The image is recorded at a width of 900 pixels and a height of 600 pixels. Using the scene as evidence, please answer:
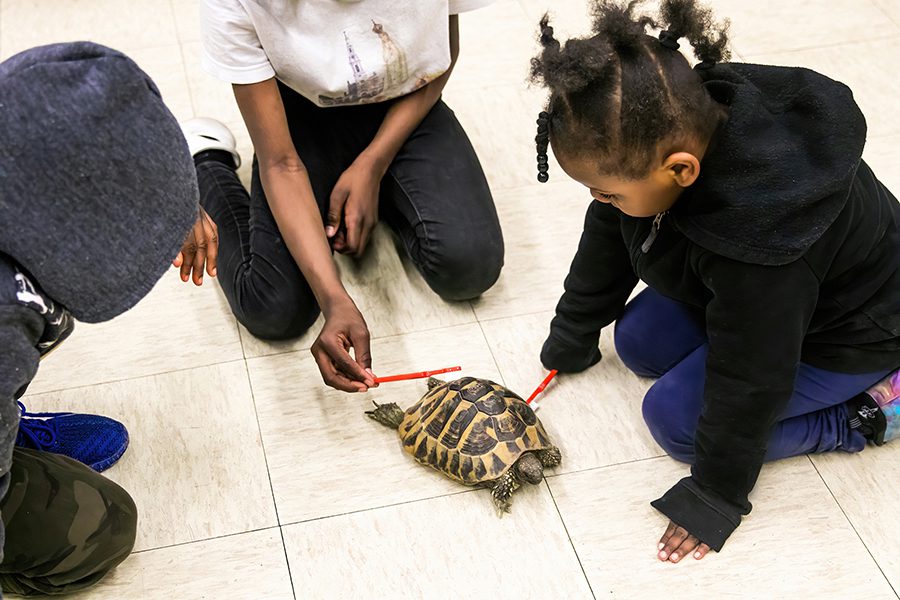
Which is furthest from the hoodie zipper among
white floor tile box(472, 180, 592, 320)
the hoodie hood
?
white floor tile box(472, 180, 592, 320)

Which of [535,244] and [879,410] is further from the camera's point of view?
[535,244]

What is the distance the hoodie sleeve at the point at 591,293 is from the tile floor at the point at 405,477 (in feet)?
0.20

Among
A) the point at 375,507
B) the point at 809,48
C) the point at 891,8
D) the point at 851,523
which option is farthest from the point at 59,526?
the point at 891,8

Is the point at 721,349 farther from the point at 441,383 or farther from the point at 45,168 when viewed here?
the point at 45,168

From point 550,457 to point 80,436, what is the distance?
71 cm

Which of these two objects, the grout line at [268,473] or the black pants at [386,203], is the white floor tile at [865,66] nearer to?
the black pants at [386,203]

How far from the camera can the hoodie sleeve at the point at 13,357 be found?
96 centimetres

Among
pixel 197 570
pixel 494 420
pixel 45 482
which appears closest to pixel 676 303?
pixel 494 420

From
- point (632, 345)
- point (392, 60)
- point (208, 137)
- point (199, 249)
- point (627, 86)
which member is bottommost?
point (632, 345)

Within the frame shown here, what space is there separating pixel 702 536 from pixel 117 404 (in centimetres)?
94

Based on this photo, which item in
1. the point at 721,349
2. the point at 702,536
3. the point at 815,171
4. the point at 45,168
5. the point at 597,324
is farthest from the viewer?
the point at 597,324

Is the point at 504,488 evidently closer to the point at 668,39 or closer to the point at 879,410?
the point at 879,410

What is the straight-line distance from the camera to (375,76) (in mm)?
1627

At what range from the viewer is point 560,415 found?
161 centimetres
